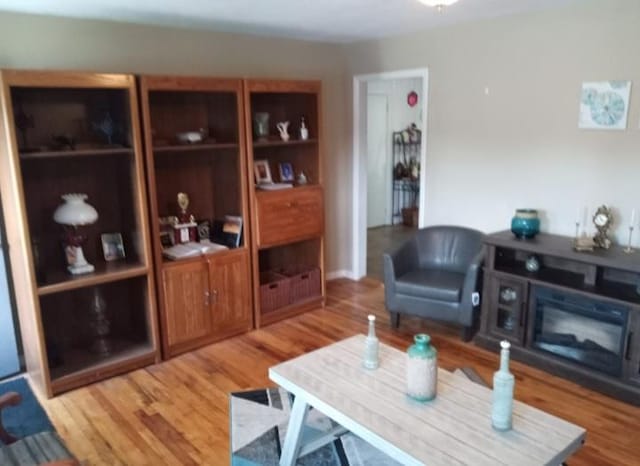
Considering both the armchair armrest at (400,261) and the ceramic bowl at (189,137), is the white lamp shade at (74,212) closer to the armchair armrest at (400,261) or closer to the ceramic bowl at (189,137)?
the ceramic bowl at (189,137)

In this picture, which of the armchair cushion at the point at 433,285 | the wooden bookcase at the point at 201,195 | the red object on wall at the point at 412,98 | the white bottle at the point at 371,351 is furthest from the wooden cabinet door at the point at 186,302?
the red object on wall at the point at 412,98

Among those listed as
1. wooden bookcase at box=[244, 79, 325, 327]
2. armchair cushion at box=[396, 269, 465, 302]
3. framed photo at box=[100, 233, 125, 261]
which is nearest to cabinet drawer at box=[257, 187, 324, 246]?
wooden bookcase at box=[244, 79, 325, 327]


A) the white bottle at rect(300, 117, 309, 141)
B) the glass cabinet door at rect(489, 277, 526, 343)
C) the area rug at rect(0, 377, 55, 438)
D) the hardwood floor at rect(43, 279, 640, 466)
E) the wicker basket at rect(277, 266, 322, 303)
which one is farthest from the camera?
the wicker basket at rect(277, 266, 322, 303)

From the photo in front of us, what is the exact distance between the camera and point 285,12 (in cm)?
337

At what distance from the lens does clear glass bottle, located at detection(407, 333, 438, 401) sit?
2045 millimetres

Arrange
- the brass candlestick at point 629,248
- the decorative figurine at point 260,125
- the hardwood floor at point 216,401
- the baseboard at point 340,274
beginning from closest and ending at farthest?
the hardwood floor at point 216,401 < the brass candlestick at point 629,248 < the decorative figurine at point 260,125 < the baseboard at point 340,274

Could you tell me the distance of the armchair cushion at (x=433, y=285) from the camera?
371cm

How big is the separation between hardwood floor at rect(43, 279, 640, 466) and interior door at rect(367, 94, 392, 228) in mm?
3798

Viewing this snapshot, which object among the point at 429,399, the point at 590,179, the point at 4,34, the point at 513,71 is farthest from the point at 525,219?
the point at 4,34

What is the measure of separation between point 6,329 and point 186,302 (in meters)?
1.15

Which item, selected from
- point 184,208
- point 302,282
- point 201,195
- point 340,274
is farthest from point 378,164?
point 184,208

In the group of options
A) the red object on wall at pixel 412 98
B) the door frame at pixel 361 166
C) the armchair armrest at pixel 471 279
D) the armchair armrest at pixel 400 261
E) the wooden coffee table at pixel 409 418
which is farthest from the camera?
the red object on wall at pixel 412 98

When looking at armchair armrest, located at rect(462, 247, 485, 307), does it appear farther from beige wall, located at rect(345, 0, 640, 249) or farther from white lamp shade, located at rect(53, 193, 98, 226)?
white lamp shade, located at rect(53, 193, 98, 226)

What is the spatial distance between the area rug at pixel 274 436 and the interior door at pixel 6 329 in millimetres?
1550
